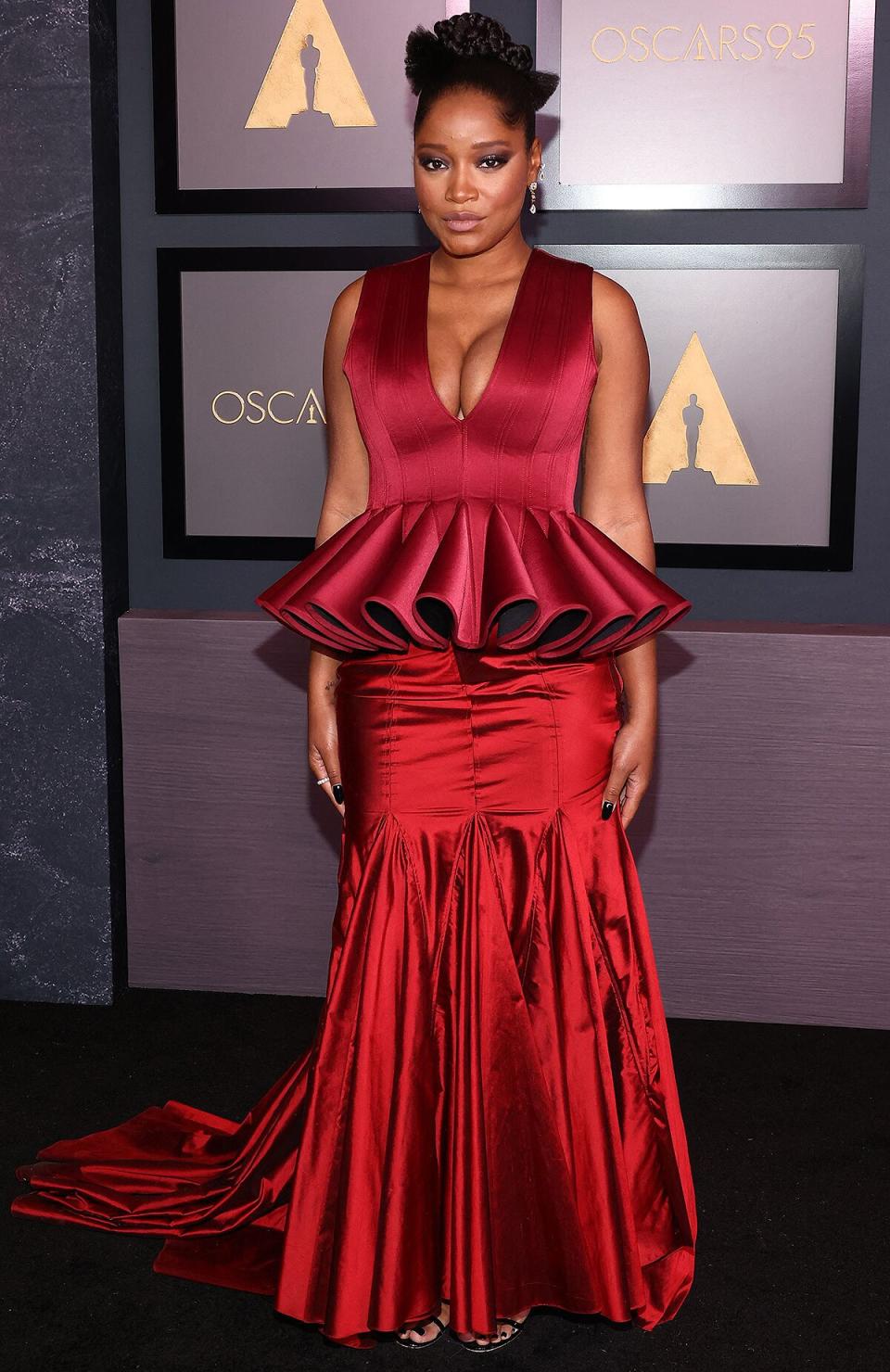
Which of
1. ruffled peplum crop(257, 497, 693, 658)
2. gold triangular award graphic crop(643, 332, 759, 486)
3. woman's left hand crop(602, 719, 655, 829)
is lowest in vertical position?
woman's left hand crop(602, 719, 655, 829)

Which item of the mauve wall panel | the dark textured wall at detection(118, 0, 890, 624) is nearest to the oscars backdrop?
the dark textured wall at detection(118, 0, 890, 624)

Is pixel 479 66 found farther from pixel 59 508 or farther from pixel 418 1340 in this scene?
pixel 418 1340

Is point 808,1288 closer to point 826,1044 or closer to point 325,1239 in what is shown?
point 325,1239

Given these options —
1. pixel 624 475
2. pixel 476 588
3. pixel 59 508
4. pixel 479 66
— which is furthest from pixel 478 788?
pixel 59 508

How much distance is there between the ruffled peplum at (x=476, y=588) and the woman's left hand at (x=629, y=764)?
16 cm

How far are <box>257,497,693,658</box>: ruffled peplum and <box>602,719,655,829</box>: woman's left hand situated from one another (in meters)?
0.16

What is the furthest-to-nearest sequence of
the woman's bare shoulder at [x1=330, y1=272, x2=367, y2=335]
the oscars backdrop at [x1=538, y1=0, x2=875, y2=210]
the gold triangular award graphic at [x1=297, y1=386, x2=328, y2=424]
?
the gold triangular award graphic at [x1=297, y1=386, x2=328, y2=424] < the oscars backdrop at [x1=538, y1=0, x2=875, y2=210] < the woman's bare shoulder at [x1=330, y1=272, x2=367, y2=335]

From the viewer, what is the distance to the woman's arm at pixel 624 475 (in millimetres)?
1701

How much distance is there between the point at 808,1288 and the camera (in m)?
1.83

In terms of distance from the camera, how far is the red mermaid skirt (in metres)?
1.64

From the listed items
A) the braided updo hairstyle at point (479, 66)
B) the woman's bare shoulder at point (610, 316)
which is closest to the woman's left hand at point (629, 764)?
the woman's bare shoulder at point (610, 316)

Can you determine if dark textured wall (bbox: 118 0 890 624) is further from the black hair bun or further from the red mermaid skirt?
the red mermaid skirt

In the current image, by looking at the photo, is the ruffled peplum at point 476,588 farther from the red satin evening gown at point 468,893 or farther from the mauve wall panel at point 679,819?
the mauve wall panel at point 679,819

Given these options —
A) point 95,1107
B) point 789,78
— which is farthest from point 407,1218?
point 789,78
